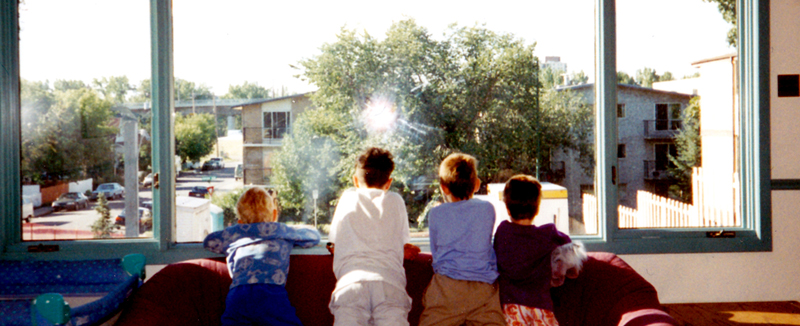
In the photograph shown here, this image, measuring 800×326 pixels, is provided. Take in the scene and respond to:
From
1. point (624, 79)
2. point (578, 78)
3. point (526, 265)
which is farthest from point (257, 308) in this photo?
point (624, 79)

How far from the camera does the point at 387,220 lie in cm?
218

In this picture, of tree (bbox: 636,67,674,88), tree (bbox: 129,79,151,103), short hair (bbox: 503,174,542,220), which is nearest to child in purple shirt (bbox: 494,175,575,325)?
short hair (bbox: 503,174,542,220)

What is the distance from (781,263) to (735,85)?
1.05m

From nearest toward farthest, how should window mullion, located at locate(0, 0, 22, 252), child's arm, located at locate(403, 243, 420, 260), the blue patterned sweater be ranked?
the blue patterned sweater < child's arm, located at locate(403, 243, 420, 260) < window mullion, located at locate(0, 0, 22, 252)

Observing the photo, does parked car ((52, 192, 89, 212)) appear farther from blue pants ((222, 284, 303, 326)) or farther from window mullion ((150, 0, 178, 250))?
blue pants ((222, 284, 303, 326))

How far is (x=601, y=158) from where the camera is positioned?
9.56 ft

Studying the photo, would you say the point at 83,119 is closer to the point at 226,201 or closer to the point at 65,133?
the point at 65,133

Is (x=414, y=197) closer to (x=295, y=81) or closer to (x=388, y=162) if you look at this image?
(x=388, y=162)

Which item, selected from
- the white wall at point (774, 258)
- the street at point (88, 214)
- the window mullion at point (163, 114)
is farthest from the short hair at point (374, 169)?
the white wall at point (774, 258)

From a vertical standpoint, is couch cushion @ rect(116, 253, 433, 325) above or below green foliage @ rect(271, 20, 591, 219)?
below

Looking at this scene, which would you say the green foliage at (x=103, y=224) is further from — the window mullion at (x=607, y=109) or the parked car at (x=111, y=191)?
the window mullion at (x=607, y=109)

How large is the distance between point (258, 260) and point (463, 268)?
2.77 ft

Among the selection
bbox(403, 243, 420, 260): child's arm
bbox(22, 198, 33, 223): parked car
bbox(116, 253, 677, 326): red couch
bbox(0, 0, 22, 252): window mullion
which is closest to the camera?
bbox(116, 253, 677, 326): red couch

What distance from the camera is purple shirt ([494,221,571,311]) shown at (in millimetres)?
2115
